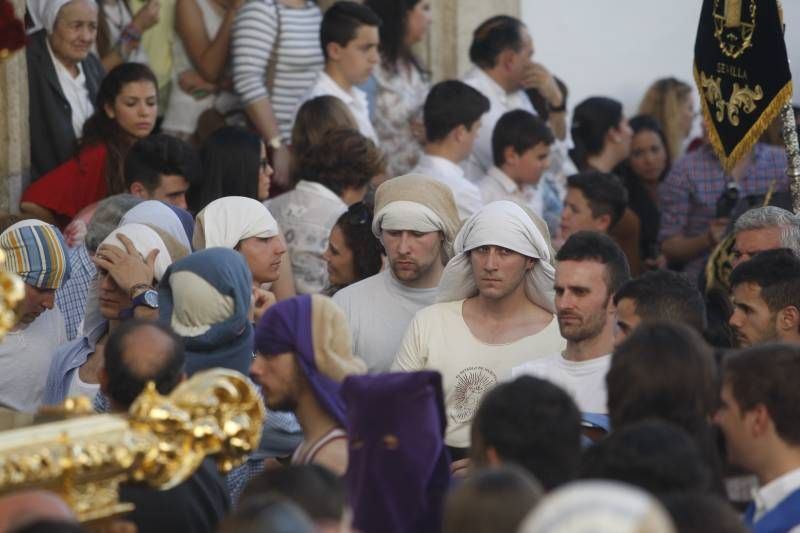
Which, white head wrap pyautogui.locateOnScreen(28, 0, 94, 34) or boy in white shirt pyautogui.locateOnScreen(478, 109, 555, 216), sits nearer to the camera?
white head wrap pyautogui.locateOnScreen(28, 0, 94, 34)

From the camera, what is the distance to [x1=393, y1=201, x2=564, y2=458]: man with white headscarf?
6.30 meters

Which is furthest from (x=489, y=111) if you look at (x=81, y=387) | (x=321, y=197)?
(x=81, y=387)

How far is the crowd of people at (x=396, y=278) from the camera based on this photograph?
4.12m

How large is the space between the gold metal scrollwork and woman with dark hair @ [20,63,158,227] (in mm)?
2575

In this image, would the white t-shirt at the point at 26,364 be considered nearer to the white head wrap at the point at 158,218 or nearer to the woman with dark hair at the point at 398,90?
the white head wrap at the point at 158,218

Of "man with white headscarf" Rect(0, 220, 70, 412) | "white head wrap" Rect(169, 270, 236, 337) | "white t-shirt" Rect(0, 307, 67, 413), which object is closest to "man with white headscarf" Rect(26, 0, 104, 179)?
"man with white headscarf" Rect(0, 220, 70, 412)

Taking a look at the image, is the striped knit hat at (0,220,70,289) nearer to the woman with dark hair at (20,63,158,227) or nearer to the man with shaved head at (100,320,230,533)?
the man with shaved head at (100,320,230,533)

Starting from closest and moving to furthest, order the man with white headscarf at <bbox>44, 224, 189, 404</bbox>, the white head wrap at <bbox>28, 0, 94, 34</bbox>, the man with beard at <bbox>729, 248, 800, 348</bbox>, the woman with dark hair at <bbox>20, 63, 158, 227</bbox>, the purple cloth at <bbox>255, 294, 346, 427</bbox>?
the purple cloth at <bbox>255, 294, 346, 427</bbox>, the man with white headscarf at <bbox>44, 224, 189, 404</bbox>, the man with beard at <bbox>729, 248, 800, 348</bbox>, the woman with dark hair at <bbox>20, 63, 158, 227</bbox>, the white head wrap at <bbox>28, 0, 94, 34</bbox>

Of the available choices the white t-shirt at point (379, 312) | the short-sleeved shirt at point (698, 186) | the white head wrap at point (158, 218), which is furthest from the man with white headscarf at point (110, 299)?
the short-sleeved shirt at point (698, 186)

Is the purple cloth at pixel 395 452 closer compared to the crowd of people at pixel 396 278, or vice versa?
the crowd of people at pixel 396 278

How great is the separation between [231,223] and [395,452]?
2348 mm

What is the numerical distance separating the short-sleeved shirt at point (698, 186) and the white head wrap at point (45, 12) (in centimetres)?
359

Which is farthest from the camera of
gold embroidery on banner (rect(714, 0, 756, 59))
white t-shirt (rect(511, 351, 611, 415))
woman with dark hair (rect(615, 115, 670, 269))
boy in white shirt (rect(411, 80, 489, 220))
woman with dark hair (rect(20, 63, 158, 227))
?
woman with dark hair (rect(615, 115, 670, 269))

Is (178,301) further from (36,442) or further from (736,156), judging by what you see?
(736,156)
